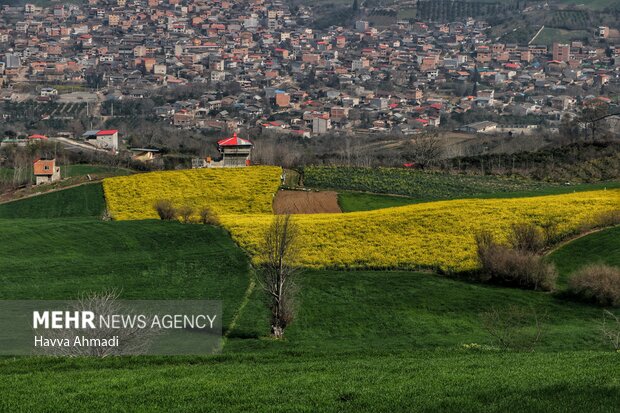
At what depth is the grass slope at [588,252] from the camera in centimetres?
3241

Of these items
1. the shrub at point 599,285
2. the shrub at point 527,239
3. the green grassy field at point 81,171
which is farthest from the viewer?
the green grassy field at point 81,171

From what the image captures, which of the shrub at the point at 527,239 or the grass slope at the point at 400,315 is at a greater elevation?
the shrub at the point at 527,239

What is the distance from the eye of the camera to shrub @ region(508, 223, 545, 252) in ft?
110

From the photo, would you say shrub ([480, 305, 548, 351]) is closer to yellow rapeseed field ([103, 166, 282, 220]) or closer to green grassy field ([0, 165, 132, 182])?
yellow rapeseed field ([103, 166, 282, 220])

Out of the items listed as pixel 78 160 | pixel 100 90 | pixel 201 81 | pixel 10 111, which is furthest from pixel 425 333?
pixel 201 81

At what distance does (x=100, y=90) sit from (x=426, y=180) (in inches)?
4653

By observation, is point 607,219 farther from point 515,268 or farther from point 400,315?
point 400,315

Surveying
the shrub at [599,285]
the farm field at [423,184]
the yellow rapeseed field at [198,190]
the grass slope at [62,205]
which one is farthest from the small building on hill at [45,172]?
the shrub at [599,285]

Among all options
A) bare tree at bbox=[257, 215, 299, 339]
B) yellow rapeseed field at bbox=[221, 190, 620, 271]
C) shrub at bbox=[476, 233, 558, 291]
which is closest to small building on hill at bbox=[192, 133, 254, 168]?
yellow rapeseed field at bbox=[221, 190, 620, 271]

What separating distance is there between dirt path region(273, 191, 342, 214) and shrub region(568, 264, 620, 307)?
18623 millimetres

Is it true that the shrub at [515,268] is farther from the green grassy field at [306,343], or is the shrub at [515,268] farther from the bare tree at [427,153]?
the bare tree at [427,153]

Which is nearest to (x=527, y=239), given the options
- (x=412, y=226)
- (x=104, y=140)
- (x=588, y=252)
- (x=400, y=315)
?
(x=588, y=252)

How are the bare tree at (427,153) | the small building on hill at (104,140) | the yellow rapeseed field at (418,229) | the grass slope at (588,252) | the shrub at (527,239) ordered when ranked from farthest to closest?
the small building on hill at (104,140) < the bare tree at (427,153) < the yellow rapeseed field at (418,229) < the shrub at (527,239) < the grass slope at (588,252)

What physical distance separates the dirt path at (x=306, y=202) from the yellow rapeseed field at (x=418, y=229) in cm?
508
